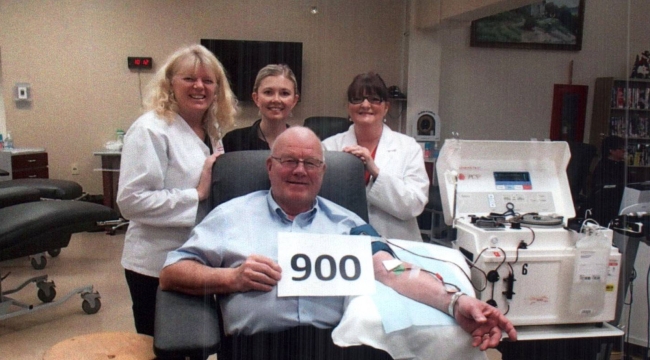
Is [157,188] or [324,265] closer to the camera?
[324,265]

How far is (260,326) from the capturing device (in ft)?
4.71

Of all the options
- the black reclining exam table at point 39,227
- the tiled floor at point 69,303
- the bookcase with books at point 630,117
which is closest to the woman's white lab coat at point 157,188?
the black reclining exam table at point 39,227

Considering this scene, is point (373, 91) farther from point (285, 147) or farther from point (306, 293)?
point (306, 293)

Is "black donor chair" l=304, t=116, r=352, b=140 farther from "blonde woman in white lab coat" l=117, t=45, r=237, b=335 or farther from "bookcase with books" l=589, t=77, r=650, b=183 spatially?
"bookcase with books" l=589, t=77, r=650, b=183

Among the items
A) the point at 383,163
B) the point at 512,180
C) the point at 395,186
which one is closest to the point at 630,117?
the point at 512,180

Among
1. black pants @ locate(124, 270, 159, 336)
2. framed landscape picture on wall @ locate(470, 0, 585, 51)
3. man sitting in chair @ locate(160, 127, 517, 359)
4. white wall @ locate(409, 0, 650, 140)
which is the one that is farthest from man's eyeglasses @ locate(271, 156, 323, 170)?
framed landscape picture on wall @ locate(470, 0, 585, 51)

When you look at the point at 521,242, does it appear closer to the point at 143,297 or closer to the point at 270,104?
the point at 270,104

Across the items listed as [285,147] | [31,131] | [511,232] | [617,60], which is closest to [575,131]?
[617,60]

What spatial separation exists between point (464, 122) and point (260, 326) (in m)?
5.15

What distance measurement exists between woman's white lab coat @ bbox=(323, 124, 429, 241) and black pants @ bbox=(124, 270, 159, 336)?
2.70 feet

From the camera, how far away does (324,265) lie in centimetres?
146

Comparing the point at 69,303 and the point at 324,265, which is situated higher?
the point at 324,265

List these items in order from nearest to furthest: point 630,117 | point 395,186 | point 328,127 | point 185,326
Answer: point 185,326, point 395,186, point 328,127, point 630,117

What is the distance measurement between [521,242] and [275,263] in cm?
100
